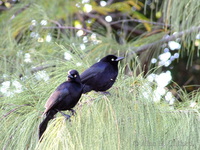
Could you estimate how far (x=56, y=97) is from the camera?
2.07 meters

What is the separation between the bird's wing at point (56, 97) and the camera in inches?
78.8

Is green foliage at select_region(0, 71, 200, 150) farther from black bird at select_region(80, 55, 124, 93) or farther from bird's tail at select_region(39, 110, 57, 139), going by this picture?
black bird at select_region(80, 55, 124, 93)

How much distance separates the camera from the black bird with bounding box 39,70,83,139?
207 cm

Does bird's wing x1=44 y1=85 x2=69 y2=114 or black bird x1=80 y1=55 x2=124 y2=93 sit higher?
bird's wing x1=44 y1=85 x2=69 y2=114

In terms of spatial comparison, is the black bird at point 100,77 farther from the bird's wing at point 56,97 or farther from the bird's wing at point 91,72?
the bird's wing at point 56,97

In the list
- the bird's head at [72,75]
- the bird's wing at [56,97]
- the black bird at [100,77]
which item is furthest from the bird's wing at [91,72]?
the bird's wing at [56,97]

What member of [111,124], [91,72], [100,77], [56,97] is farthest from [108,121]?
[100,77]

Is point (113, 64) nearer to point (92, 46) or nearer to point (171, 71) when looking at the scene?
point (92, 46)

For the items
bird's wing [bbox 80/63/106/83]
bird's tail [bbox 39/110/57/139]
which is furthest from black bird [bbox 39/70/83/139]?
bird's wing [bbox 80/63/106/83]

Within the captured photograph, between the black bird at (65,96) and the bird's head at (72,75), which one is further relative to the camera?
the bird's head at (72,75)

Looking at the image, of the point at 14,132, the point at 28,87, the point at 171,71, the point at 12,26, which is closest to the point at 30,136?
the point at 14,132

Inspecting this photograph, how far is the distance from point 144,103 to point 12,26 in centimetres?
186

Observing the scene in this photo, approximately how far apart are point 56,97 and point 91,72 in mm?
511

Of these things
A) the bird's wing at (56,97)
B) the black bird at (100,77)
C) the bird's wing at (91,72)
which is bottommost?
the black bird at (100,77)
